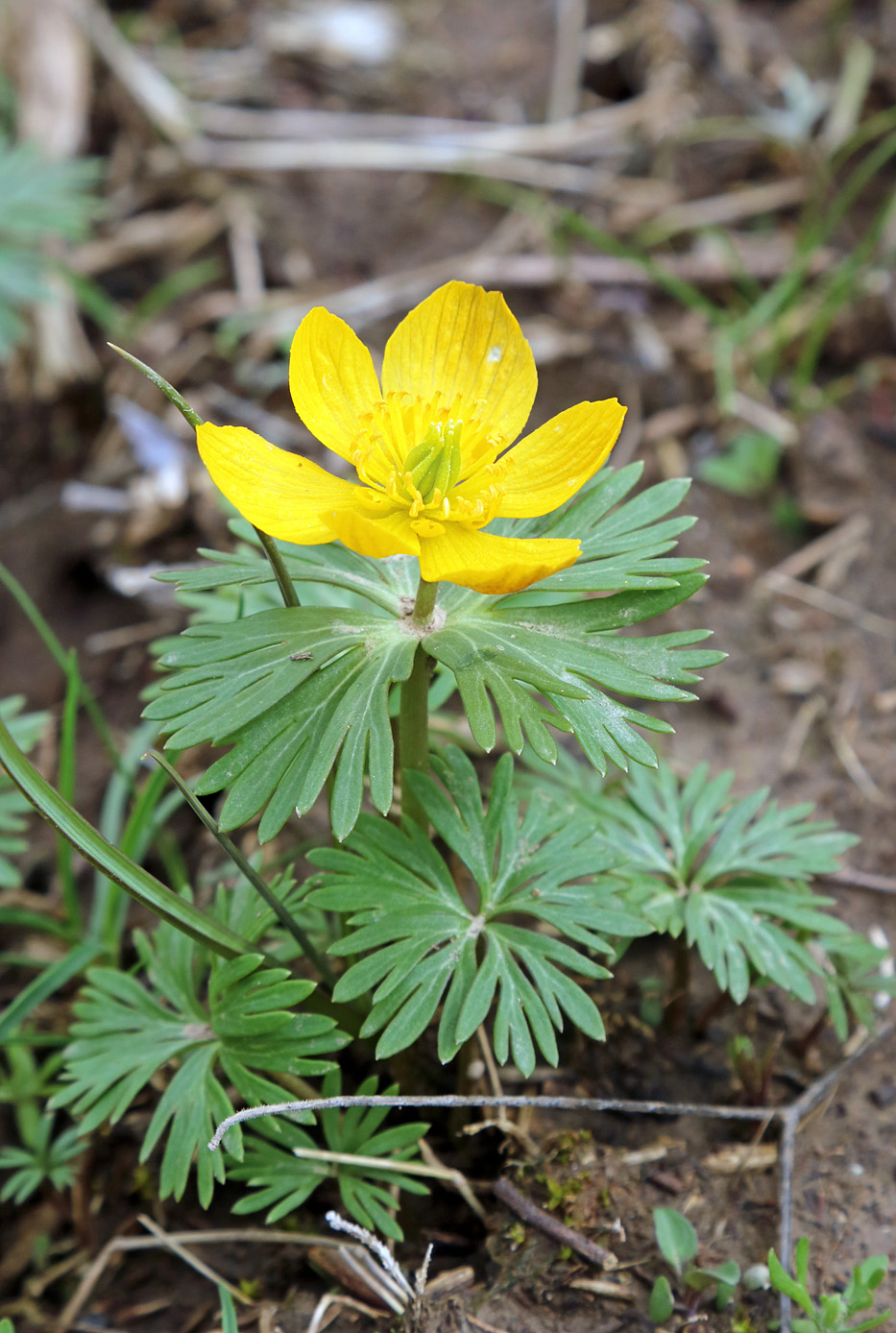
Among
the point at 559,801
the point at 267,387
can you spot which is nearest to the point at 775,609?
the point at 559,801

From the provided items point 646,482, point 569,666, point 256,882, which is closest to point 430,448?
point 569,666

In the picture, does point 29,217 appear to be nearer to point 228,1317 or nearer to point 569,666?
point 569,666

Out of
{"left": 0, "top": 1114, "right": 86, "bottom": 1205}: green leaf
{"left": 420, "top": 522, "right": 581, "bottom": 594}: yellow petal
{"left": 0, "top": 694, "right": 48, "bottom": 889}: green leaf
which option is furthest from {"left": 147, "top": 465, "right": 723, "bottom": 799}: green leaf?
{"left": 0, "top": 1114, "right": 86, "bottom": 1205}: green leaf

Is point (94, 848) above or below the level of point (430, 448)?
below

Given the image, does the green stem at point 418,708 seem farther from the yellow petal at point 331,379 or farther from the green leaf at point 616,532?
the yellow petal at point 331,379

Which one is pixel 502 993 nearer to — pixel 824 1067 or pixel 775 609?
pixel 824 1067

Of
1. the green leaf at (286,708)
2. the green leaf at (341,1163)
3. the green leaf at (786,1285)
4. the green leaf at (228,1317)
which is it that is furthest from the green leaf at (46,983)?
the green leaf at (786,1285)
